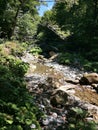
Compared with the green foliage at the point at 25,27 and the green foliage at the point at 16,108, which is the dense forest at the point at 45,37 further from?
the green foliage at the point at 16,108

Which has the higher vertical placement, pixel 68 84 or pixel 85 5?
pixel 85 5

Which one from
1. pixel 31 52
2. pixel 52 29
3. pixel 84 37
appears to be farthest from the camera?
pixel 52 29

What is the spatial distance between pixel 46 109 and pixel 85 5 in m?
23.0

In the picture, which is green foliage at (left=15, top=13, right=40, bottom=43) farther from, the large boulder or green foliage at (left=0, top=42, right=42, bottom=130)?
green foliage at (left=0, top=42, right=42, bottom=130)

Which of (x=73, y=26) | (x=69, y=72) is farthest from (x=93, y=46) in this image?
(x=69, y=72)

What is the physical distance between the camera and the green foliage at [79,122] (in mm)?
10352

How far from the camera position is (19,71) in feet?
53.7

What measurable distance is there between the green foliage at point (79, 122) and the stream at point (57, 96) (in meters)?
0.28

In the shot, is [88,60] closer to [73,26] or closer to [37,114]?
[73,26]

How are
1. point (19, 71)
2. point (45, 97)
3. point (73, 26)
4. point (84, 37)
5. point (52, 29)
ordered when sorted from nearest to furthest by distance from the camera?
1. point (45, 97)
2. point (19, 71)
3. point (84, 37)
4. point (73, 26)
5. point (52, 29)

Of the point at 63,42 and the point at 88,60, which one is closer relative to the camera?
the point at 88,60

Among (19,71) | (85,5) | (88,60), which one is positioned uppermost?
(85,5)

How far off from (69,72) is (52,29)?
619 inches

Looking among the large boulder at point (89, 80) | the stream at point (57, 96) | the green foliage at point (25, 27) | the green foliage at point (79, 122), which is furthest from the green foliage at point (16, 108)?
the green foliage at point (25, 27)
